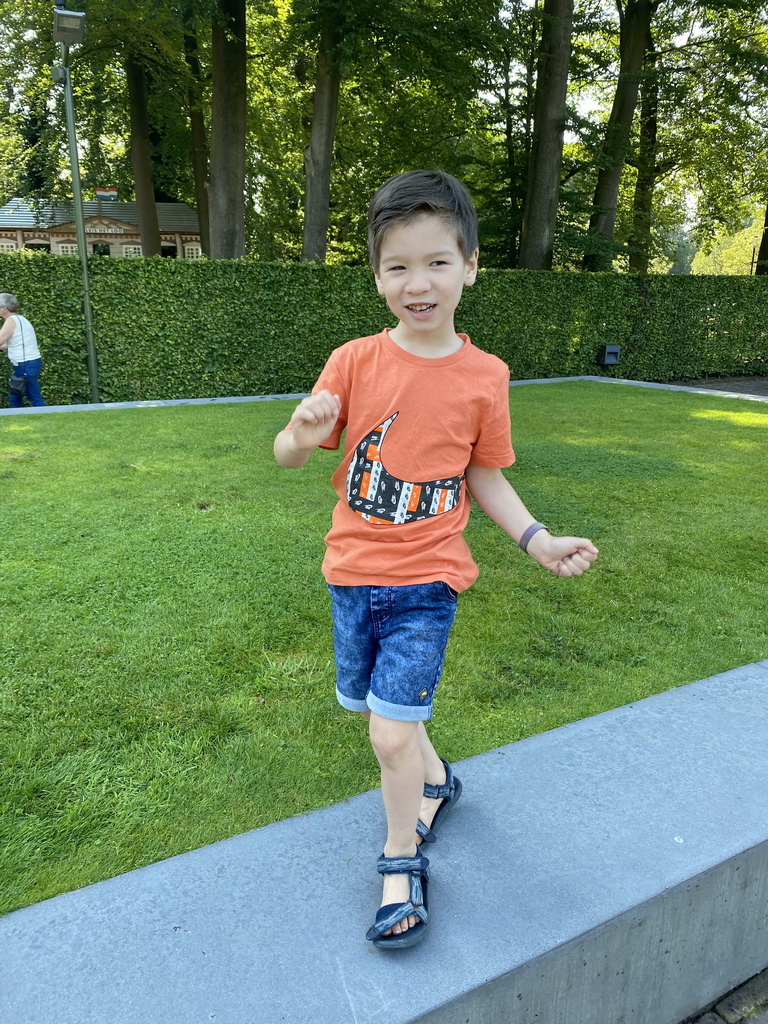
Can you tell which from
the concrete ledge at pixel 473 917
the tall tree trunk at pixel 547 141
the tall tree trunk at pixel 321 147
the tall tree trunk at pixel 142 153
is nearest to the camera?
the concrete ledge at pixel 473 917

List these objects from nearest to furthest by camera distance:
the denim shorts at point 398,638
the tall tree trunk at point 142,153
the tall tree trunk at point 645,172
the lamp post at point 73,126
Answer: the denim shorts at point 398,638 < the lamp post at point 73,126 < the tall tree trunk at point 142,153 < the tall tree trunk at point 645,172

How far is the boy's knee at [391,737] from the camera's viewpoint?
171cm

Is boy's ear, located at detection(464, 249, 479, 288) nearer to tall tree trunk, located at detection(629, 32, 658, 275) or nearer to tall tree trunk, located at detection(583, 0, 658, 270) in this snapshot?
tall tree trunk, located at detection(583, 0, 658, 270)

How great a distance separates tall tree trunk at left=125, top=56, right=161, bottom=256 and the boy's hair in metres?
19.1

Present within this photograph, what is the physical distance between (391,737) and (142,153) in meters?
21.1

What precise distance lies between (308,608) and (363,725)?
42.9 inches

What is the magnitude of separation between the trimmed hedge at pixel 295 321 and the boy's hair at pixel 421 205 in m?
9.91

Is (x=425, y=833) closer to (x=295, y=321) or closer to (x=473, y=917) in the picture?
(x=473, y=917)

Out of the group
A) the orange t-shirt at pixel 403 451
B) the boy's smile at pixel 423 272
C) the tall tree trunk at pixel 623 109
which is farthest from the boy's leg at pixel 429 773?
the tall tree trunk at pixel 623 109

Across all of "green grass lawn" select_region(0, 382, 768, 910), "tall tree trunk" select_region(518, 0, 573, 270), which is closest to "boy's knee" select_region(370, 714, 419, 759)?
"green grass lawn" select_region(0, 382, 768, 910)

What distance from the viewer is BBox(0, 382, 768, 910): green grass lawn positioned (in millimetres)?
2264

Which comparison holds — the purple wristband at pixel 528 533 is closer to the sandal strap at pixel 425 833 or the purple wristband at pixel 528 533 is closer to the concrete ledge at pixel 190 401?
the sandal strap at pixel 425 833

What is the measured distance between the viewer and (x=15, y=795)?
2250 millimetres

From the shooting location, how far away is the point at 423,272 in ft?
5.49
